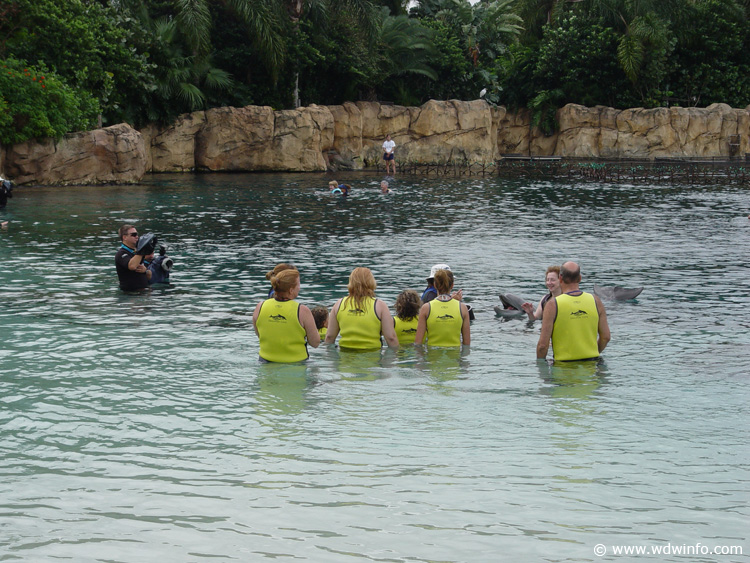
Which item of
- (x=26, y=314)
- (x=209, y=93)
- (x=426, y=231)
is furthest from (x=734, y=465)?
(x=209, y=93)

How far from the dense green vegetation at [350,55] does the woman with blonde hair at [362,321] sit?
2653 cm

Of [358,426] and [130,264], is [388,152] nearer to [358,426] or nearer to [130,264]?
[130,264]

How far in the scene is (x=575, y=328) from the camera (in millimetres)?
10125

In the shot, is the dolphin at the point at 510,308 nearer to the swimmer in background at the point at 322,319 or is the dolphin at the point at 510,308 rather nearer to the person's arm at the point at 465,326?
the person's arm at the point at 465,326

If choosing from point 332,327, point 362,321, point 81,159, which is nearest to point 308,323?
point 332,327

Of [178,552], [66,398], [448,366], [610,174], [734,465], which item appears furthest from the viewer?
[610,174]

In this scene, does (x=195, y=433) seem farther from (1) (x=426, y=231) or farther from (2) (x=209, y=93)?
(2) (x=209, y=93)

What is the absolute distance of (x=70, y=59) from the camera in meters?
38.1

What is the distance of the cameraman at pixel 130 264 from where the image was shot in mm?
15141

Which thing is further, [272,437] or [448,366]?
[448,366]

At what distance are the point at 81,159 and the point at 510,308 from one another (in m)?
27.0

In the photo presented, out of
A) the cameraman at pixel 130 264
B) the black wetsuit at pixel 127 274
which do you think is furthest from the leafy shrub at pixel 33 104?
the black wetsuit at pixel 127 274

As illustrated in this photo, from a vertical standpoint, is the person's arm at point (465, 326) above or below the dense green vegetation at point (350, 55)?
below

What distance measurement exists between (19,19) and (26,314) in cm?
2750
